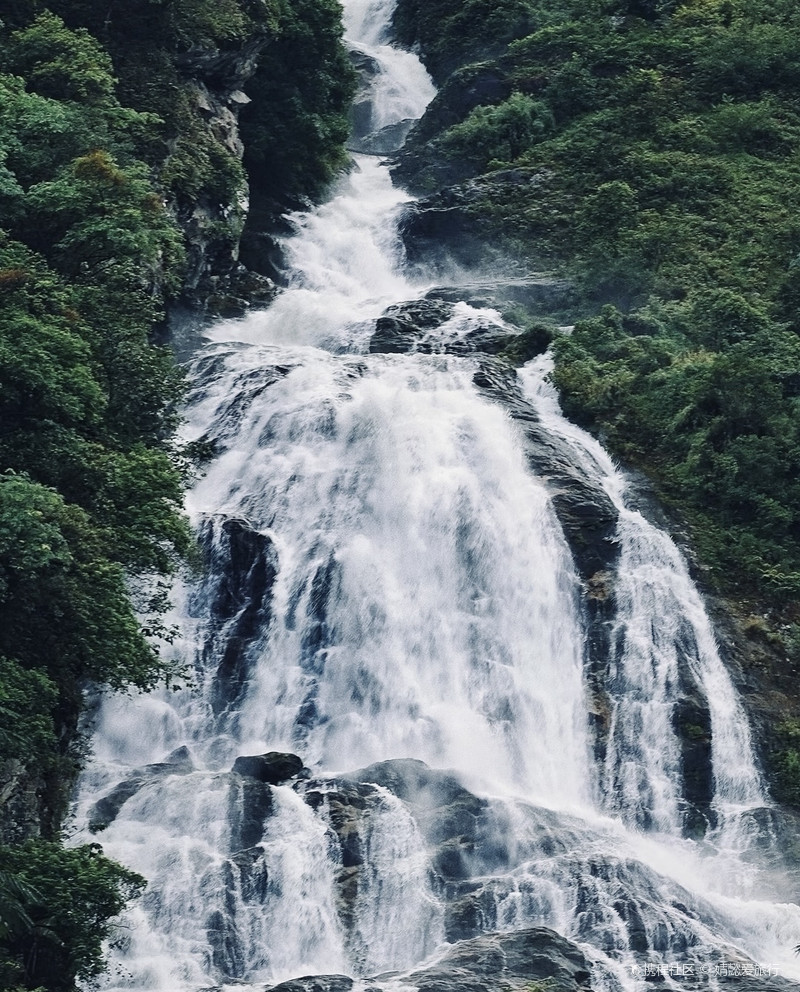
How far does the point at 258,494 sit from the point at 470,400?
615 centimetres

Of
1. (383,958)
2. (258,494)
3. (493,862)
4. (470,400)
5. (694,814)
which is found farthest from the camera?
(470,400)

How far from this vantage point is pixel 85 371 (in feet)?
91.1

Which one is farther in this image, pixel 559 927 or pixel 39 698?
pixel 559 927

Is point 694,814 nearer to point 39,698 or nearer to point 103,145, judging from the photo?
point 39,698

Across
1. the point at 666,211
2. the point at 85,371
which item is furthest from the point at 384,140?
the point at 85,371

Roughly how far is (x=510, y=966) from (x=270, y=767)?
20.2ft

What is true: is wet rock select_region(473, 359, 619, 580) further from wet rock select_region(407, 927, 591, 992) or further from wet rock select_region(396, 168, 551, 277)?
wet rock select_region(407, 927, 591, 992)

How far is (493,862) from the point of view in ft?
88.2

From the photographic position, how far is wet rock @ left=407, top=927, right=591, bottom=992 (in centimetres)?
2309

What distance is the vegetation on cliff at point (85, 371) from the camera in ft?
73.1

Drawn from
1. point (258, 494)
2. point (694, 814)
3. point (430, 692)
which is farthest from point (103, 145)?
point (694, 814)

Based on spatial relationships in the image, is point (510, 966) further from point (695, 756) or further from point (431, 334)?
point (431, 334)

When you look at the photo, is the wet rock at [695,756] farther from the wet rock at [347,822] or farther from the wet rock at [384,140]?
the wet rock at [384,140]

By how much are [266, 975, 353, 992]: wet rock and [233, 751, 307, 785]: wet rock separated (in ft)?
15.6
